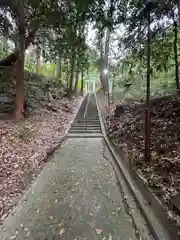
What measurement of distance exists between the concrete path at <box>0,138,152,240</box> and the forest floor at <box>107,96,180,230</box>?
0.64 m

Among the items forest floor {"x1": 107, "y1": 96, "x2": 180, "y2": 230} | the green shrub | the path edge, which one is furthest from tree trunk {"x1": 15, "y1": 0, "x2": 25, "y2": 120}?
the path edge

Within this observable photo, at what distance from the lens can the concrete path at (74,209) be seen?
2902 mm

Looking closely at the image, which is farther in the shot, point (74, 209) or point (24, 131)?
point (24, 131)

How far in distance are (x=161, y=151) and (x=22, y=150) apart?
163 inches

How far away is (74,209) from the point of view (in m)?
3.51

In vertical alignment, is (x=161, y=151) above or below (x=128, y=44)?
below

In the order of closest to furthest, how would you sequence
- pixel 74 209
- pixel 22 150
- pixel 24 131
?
pixel 74 209 < pixel 22 150 < pixel 24 131

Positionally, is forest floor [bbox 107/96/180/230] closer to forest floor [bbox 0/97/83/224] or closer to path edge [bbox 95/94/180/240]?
path edge [bbox 95/94/180/240]

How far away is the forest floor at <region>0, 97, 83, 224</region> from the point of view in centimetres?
403

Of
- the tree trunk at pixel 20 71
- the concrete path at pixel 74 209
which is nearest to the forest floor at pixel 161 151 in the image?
the concrete path at pixel 74 209

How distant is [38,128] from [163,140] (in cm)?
520

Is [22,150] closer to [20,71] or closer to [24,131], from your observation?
[24,131]

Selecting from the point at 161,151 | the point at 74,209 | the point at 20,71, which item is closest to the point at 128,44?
the point at 161,151

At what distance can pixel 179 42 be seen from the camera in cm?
778
